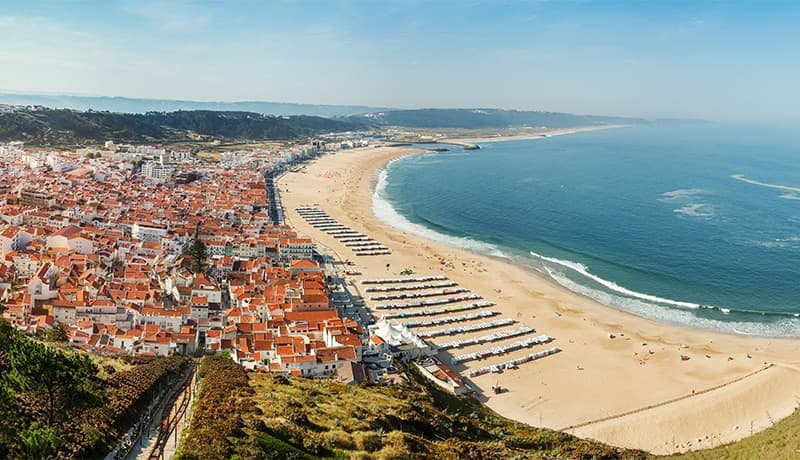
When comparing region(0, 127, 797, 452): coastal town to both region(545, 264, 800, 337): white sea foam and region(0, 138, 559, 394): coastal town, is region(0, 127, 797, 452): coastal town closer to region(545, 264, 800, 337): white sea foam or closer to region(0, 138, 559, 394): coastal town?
Answer: region(0, 138, 559, 394): coastal town


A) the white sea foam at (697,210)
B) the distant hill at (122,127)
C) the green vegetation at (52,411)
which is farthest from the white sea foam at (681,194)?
the distant hill at (122,127)

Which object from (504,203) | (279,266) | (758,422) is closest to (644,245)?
(504,203)

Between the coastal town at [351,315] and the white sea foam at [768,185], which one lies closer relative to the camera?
the coastal town at [351,315]

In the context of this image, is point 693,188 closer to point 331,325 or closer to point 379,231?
point 379,231

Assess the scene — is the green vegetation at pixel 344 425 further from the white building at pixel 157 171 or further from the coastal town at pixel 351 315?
the white building at pixel 157 171

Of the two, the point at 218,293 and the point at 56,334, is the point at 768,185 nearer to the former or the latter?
the point at 218,293

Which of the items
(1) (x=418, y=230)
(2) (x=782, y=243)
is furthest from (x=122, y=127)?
(2) (x=782, y=243)
